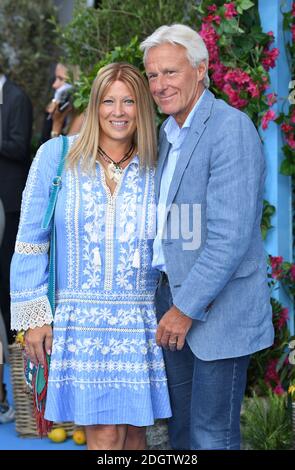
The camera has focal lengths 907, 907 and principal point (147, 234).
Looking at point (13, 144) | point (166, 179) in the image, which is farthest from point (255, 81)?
point (13, 144)

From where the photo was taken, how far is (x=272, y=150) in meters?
4.44

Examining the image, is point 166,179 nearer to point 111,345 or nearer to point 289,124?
point 111,345

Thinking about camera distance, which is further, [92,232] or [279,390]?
[279,390]

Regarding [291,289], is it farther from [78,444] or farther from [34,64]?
[34,64]

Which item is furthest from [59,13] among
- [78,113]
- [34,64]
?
[78,113]

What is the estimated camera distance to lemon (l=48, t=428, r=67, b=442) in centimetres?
447

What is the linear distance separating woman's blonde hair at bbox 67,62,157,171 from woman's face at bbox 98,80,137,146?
14 mm

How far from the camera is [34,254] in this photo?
3.06 m

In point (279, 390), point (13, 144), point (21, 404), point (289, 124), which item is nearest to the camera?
point (279, 390)

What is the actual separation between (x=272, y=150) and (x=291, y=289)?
70cm

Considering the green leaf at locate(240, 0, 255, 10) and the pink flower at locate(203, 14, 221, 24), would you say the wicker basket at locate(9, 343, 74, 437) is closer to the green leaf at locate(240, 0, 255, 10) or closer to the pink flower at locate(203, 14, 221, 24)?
the pink flower at locate(203, 14, 221, 24)

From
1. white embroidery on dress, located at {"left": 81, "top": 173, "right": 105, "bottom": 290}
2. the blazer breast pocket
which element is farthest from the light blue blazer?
white embroidery on dress, located at {"left": 81, "top": 173, "right": 105, "bottom": 290}

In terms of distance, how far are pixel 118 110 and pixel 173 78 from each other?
0.21m

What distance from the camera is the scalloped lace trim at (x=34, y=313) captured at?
9.96 feet
